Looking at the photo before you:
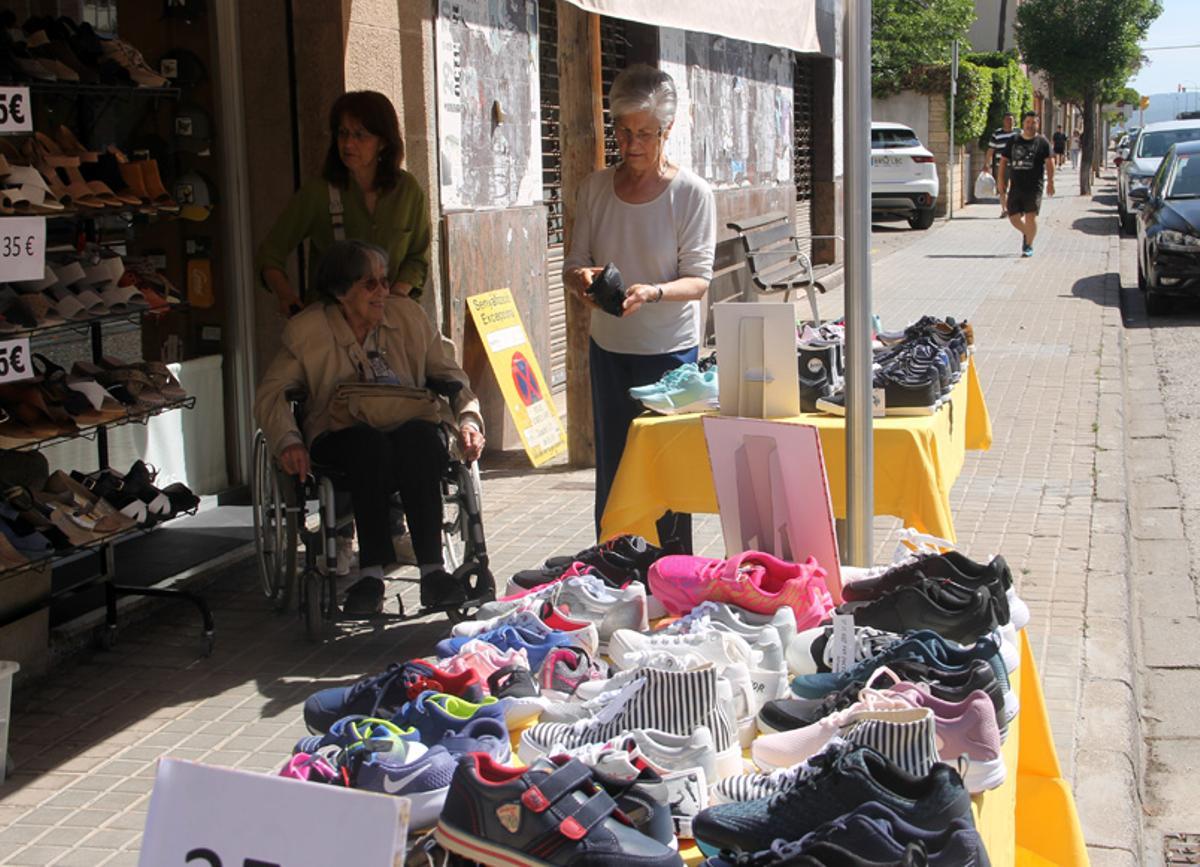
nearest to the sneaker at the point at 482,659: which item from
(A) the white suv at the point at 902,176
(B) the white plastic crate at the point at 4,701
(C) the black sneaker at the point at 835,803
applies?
(C) the black sneaker at the point at 835,803

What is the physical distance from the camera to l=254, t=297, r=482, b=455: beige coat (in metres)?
5.65

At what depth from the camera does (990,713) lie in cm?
274

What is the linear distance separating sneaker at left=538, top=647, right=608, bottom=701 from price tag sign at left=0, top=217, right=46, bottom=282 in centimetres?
273

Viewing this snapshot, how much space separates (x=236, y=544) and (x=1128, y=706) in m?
3.89

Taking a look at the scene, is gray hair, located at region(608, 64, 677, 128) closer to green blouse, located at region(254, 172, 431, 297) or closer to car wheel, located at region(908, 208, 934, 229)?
green blouse, located at region(254, 172, 431, 297)

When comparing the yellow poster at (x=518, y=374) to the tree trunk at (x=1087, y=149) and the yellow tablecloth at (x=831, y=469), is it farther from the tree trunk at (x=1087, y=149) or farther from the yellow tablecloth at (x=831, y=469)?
the tree trunk at (x=1087, y=149)

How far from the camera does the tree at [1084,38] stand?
166 ft

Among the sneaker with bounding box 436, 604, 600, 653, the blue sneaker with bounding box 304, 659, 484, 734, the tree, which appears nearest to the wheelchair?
the sneaker with bounding box 436, 604, 600, 653

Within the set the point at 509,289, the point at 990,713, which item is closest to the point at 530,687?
the point at 990,713

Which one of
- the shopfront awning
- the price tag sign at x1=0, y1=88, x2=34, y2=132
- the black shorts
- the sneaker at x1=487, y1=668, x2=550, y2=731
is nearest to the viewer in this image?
the sneaker at x1=487, y1=668, x2=550, y2=731

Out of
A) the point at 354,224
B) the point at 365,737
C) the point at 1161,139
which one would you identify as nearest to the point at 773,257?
the point at 354,224

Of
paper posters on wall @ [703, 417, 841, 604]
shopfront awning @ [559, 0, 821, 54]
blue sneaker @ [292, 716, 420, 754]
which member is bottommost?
blue sneaker @ [292, 716, 420, 754]

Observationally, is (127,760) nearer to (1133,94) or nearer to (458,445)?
(458,445)

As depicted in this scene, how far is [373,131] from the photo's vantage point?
630cm
